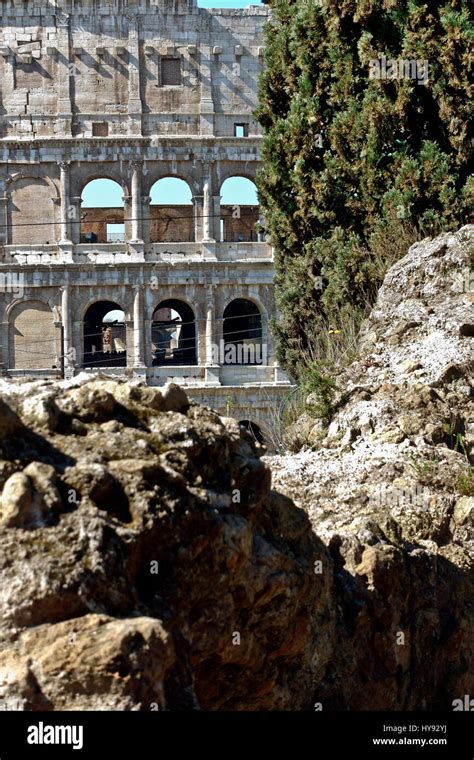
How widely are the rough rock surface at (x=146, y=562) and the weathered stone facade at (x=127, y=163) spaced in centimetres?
2745

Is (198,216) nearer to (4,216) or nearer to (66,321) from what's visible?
(66,321)

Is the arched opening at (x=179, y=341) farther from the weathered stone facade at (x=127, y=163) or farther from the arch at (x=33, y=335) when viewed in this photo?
the arch at (x=33, y=335)

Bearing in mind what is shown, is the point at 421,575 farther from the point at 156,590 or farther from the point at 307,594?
the point at 156,590

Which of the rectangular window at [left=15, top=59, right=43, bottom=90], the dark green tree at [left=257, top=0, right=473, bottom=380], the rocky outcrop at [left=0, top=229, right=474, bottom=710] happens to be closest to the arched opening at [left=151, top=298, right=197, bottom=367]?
the rectangular window at [left=15, top=59, right=43, bottom=90]

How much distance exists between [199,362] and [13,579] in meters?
29.4

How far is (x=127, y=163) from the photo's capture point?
109ft

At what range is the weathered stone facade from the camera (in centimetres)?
3253

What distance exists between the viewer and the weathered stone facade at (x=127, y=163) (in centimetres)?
3253

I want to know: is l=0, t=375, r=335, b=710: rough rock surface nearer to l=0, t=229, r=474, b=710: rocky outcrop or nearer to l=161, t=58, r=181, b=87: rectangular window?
l=0, t=229, r=474, b=710: rocky outcrop

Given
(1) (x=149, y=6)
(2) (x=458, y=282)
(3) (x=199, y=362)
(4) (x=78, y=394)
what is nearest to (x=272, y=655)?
(4) (x=78, y=394)

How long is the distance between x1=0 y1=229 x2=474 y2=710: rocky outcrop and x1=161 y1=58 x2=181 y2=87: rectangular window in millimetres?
27612

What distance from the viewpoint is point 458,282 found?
31.7 ft

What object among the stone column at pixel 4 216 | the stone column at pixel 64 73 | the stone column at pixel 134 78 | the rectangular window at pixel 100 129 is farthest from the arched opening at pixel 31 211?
the stone column at pixel 134 78

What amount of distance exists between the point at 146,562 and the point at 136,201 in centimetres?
3004
